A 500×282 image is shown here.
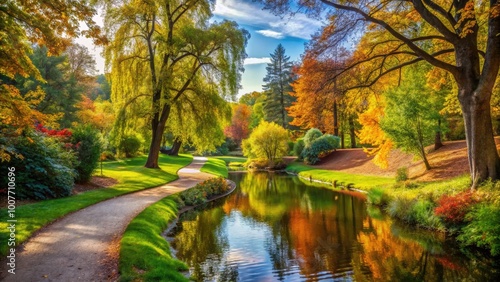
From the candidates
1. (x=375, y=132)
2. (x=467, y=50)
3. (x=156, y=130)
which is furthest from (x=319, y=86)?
(x=156, y=130)

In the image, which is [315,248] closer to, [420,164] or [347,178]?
[420,164]

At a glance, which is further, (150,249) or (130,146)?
(130,146)

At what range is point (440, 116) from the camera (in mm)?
18656

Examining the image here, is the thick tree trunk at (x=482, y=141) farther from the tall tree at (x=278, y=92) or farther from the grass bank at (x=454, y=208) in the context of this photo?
the tall tree at (x=278, y=92)

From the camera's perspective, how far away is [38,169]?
1182cm

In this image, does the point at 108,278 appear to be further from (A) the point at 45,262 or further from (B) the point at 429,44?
(B) the point at 429,44

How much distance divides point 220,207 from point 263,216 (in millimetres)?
2982

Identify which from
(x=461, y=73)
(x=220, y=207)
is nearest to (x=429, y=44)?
(x=461, y=73)

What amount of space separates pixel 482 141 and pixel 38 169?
15806 mm

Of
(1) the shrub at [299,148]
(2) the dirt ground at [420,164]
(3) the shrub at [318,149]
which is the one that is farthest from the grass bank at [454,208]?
(1) the shrub at [299,148]

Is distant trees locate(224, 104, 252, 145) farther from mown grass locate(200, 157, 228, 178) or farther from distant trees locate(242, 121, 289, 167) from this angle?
mown grass locate(200, 157, 228, 178)

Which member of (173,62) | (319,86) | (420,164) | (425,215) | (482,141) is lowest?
(425,215)

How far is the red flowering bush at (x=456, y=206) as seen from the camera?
10.3 metres

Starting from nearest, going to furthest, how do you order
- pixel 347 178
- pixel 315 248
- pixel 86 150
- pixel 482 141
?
pixel 315 248 → pixel 482 141 → pixel 86 150 → pixel 347 178
